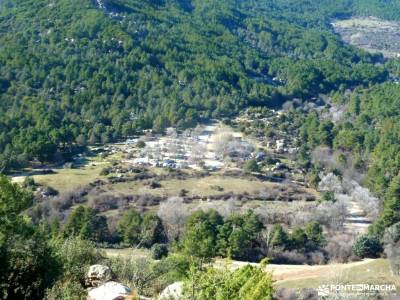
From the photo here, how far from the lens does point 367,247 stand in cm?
2311

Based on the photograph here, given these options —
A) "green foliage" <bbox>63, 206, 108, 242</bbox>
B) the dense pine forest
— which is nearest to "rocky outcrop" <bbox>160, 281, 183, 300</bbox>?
the dense pine forest

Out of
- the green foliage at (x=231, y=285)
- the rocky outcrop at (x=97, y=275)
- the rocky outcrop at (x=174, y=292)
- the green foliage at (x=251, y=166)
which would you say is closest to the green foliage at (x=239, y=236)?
the rocky outcrop at (x=97, y=275)

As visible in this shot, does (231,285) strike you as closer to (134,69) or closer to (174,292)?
(174,292)

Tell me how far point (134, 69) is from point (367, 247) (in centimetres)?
4134

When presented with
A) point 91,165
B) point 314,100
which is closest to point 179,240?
point 91,165

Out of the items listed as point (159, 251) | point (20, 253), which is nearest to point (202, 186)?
point (159, 251)

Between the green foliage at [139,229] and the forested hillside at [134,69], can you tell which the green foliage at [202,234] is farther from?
the forested hillside at [134,69]

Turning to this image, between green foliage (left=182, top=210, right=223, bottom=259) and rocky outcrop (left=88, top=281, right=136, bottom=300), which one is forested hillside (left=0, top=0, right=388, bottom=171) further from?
rocky outcrop (left=88, top=281, right=136, bottom=300)

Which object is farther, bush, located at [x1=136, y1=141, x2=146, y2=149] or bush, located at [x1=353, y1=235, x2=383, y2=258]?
bush, located at [x1=136, y1=141, x2=146, y2=149]

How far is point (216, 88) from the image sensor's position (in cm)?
5769

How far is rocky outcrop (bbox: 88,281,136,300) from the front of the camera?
9.19 metres

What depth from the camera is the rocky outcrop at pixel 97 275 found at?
10.6 meters

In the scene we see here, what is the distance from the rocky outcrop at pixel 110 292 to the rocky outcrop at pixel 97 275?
773 millimetres

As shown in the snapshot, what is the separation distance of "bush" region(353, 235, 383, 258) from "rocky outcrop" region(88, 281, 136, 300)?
1595 centimetres
